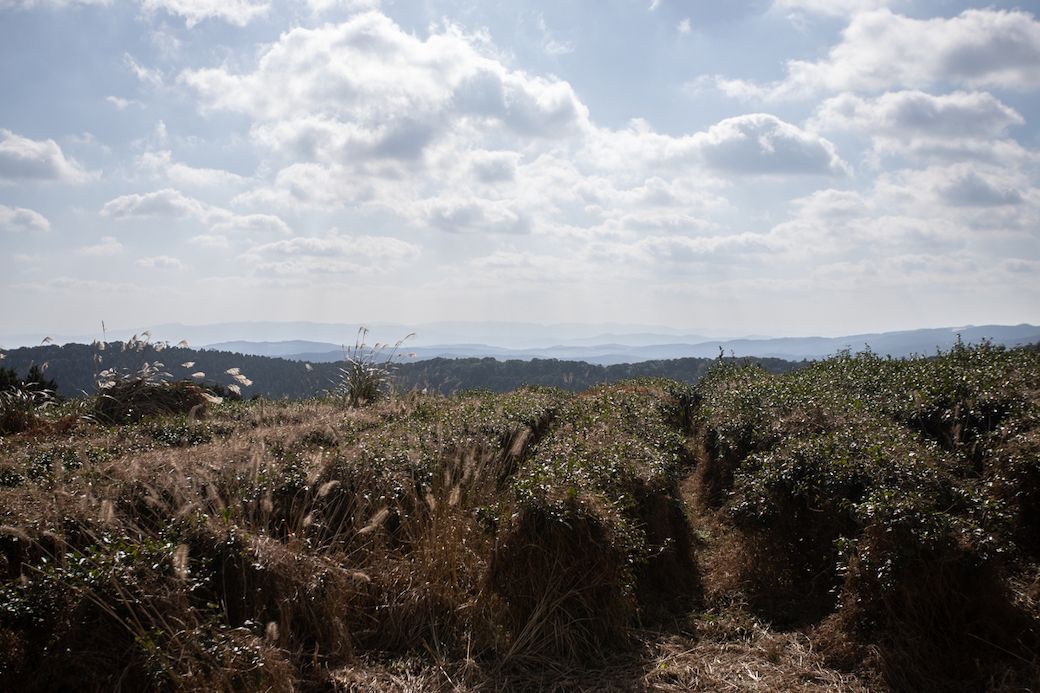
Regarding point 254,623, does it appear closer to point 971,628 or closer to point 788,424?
point 971,628

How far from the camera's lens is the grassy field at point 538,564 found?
3643 mm

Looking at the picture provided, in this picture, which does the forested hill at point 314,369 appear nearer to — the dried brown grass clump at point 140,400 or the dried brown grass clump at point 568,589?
the dried brown grass clump at point 140,400

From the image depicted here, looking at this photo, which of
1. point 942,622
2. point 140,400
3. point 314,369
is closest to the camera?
A: point 942,622

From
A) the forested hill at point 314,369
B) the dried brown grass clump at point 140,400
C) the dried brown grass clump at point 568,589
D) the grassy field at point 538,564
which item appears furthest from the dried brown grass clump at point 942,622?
the forested hill at point 314,369

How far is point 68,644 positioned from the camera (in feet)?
11.6

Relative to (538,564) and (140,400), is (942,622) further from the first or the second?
→ (140,400)

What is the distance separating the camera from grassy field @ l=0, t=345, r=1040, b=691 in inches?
143

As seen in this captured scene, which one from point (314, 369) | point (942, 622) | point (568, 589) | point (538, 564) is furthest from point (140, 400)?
point (314, 369)

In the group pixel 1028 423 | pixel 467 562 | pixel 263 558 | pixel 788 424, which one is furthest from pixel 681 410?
pixel 263 558

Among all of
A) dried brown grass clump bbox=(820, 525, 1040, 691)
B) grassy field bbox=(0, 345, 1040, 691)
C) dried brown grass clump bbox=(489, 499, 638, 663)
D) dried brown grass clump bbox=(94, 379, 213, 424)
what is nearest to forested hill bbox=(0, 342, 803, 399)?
dried brown grass clump bbox=(94, 379, 213, 424)

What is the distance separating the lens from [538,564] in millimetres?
4363

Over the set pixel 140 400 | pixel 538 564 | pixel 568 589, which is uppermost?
pixel 140 400

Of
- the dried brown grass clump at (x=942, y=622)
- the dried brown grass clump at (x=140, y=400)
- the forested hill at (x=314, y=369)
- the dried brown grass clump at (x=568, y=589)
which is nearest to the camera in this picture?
the dried brown grass clump at (x=942, y=622)

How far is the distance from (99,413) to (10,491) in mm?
6332
